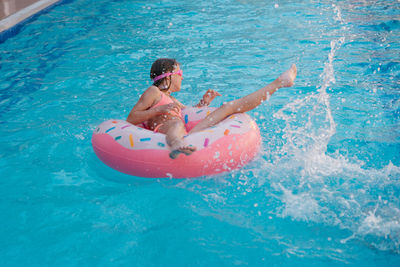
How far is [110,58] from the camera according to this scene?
254 inches

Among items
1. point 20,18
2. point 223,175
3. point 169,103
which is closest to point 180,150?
point 223,175

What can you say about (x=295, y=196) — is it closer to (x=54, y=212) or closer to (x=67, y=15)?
(x=54, y=212)

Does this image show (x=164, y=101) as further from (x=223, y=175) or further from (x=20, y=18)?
(x=20, y=18)

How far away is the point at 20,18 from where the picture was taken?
8.40 m

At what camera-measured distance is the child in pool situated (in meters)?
3.52

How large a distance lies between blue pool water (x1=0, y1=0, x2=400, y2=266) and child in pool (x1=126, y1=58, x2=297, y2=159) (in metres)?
0.49

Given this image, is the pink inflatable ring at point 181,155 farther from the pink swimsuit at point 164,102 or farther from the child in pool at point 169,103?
the pink swimsuit at point 164,102

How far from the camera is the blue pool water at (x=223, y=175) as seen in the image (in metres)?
2.55

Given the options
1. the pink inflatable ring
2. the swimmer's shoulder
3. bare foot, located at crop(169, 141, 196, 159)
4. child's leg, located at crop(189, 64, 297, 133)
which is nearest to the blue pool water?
the pink inflatable ring

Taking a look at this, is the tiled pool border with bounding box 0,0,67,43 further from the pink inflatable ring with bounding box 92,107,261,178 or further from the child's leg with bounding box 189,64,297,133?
the child's leg with bounding box 189,64,297,133

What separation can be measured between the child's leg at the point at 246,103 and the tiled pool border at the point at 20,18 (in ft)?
18.9

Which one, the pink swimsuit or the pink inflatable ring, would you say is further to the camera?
the pink swimsuit

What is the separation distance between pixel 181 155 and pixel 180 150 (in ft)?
0.28

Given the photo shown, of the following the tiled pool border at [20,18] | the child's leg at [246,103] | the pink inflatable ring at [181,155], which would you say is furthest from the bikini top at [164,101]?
the tiled pool border at [20,18]
